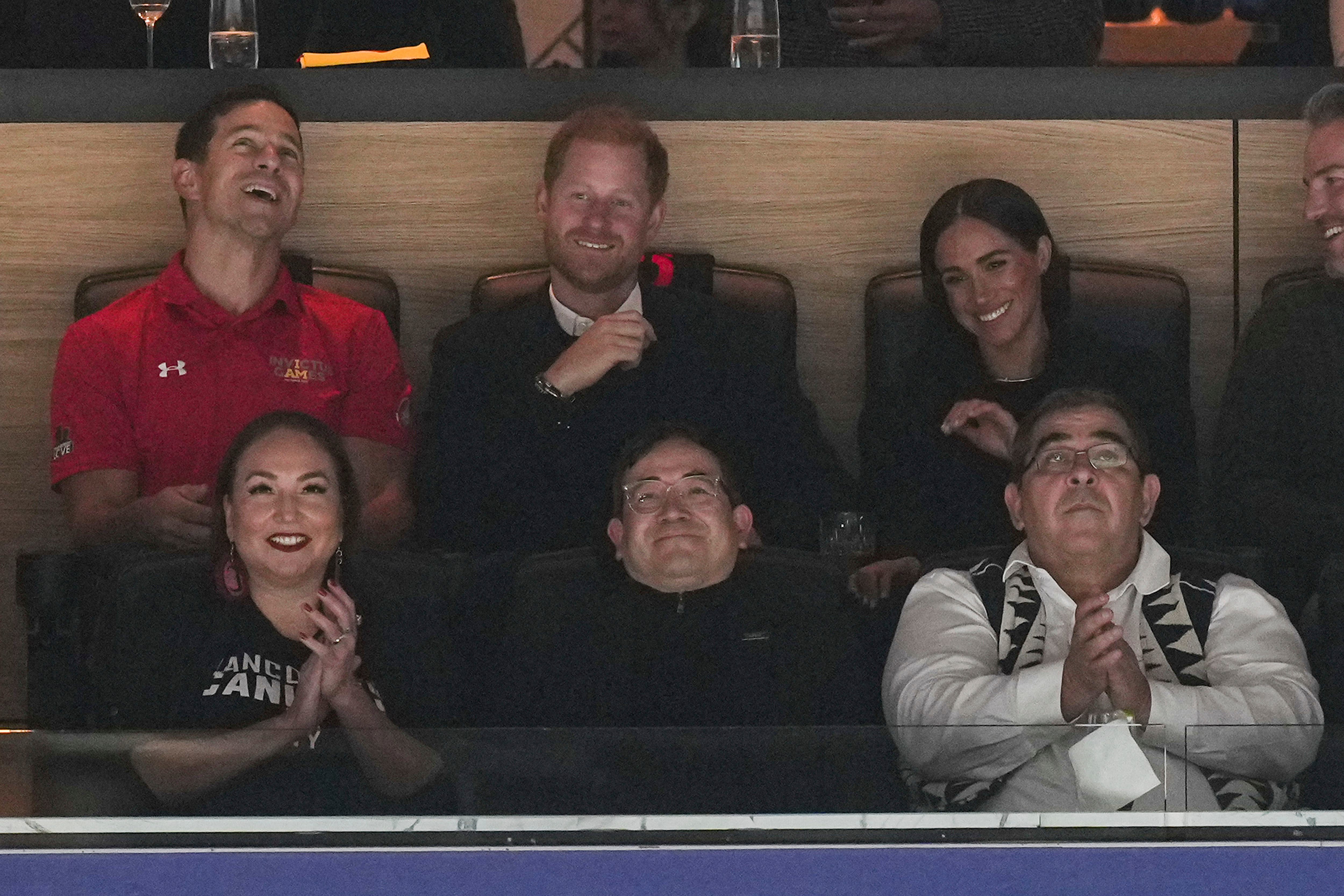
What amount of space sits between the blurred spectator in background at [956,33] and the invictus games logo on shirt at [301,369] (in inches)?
42.4

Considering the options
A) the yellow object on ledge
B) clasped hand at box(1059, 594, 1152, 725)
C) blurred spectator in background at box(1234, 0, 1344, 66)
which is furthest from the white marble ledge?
blurred spectator in background at box(1234, 0, 1344, 66)

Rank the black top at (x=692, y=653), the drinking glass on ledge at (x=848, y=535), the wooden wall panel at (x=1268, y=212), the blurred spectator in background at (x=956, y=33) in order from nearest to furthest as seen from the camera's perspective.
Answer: the black top at (x=692, y=653), the drinking glass on ledge at (x=848, y=535), the wooden wall panel at (x=1268, y=212), the blurred spectator in background at (x=956, y=33)

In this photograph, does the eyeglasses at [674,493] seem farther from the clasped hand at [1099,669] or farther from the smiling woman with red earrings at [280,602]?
the clasped hand at [1099,669]

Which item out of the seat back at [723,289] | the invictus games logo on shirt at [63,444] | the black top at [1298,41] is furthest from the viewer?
the black top at [1298,41]

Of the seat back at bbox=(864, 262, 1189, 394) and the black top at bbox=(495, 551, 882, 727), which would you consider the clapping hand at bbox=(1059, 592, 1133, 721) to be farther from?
the seat back at bbox=(864, 262, 1189, 394)

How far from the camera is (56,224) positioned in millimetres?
3336

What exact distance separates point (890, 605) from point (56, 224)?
1.60 meters

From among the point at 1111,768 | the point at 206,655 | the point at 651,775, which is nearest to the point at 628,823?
the point at 651,775

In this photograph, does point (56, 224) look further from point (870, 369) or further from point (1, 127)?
point (870, 369)

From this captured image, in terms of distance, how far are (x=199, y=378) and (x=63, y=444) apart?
8.7 inches

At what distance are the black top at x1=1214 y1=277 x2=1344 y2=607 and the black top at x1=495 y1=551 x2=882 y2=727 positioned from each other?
689 mm

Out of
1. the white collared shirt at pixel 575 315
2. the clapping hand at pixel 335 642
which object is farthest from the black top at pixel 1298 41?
the clapping hand at pixel 335 642

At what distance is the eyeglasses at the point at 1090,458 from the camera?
2.52m

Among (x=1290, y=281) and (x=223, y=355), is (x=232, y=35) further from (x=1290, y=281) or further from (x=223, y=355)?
(x=1290, y=281)
